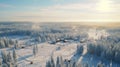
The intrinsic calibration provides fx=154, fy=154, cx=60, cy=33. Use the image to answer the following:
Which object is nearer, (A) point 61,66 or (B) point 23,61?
(A) point 61,66

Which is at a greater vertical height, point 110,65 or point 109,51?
point 109,51

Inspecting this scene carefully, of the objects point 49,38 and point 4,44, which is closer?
point 4,44

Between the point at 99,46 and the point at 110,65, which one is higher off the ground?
the point at 99,46

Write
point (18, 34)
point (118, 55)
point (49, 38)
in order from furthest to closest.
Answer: point (18, 34) < point (49, 38) < point (118, 55)

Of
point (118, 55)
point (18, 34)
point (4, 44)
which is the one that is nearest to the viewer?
point (118, 55)

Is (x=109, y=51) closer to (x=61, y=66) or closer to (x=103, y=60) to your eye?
(x=103, y=60)

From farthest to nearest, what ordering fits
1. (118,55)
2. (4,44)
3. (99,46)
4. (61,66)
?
(4,44) < (99,46) < (118,55) < (61,66)

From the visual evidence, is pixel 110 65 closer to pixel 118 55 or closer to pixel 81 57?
pixel 118 55

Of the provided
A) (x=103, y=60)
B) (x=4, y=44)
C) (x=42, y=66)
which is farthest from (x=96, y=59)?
(x=4, y=44)

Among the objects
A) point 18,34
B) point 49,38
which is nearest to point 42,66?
point 49,38
